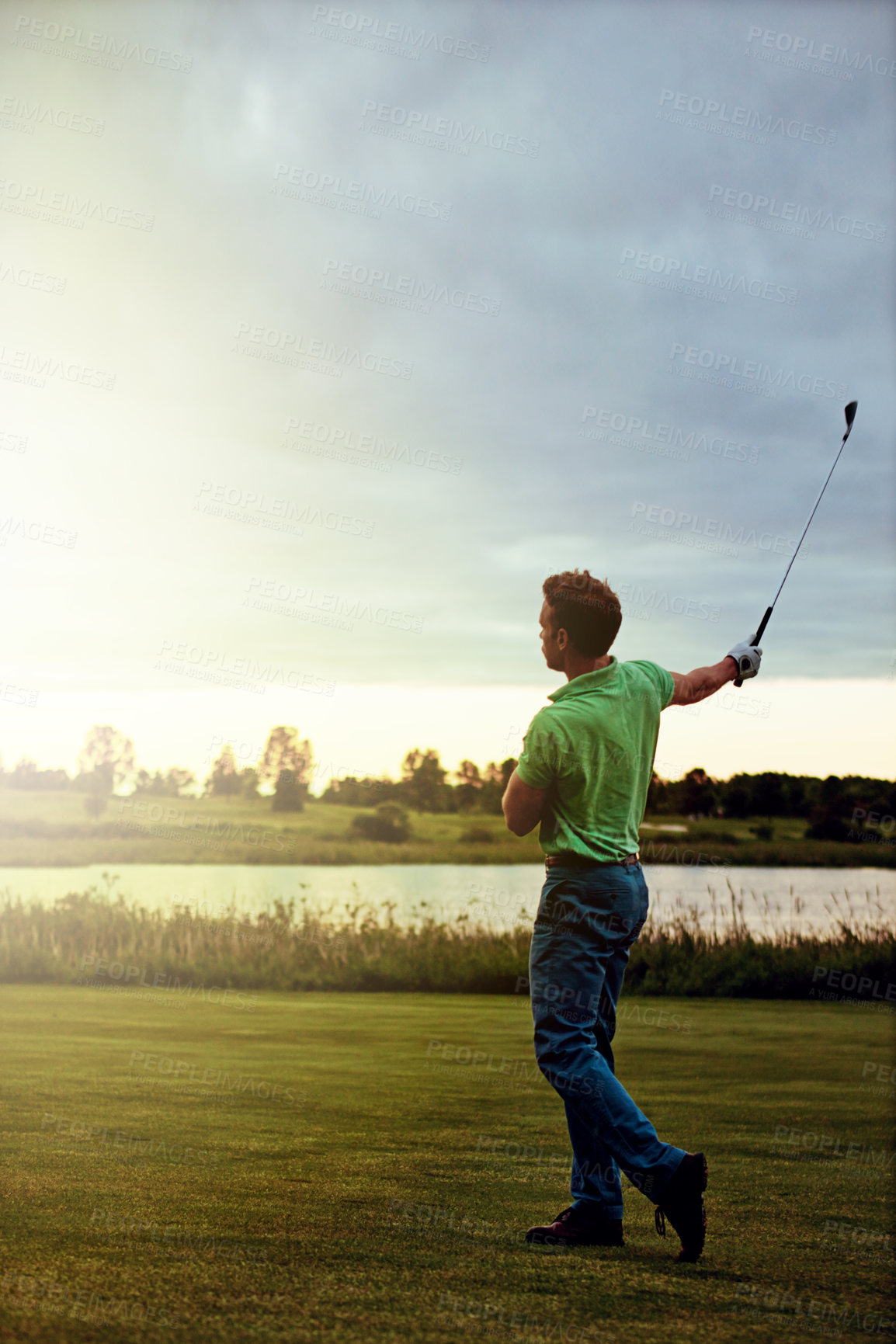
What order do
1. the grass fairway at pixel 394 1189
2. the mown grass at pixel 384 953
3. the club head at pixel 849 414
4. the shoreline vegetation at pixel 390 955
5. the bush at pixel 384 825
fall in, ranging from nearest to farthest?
the grass fairway at pixel 394 1189 → the club head at pixel 849 414 → the shoreline vegetation at pixel 390 955 → the mown grass at pixel 384 953 → the bush at pixel 384 825

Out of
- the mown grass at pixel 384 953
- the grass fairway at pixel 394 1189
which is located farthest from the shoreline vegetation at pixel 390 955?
the grass fairway at pixel 394 1189

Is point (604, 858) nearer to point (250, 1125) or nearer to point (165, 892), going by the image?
point (250, 1125)

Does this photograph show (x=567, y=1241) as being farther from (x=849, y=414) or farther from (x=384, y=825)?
(x=384, y=825)

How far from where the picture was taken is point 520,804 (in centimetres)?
308

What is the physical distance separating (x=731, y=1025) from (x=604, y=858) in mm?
→ 6562

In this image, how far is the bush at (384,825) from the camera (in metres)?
27.5

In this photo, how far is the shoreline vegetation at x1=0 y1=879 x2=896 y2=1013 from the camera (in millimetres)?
11164

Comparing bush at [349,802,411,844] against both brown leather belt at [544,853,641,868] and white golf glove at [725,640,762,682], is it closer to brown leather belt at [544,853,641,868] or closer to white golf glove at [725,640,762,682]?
white golf glove at [725,640,762,682]

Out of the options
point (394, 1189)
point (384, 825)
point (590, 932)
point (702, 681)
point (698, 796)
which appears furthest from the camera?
point (384, 825)

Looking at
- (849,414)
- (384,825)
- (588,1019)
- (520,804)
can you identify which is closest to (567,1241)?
(588,1019)

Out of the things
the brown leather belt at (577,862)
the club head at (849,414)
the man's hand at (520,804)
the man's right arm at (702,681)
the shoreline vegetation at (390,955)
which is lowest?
the shoreline vegetation at (390,955)

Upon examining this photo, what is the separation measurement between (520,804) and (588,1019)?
0.66m

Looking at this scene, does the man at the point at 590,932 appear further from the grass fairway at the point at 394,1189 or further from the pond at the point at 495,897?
the pond at the point at 495,897

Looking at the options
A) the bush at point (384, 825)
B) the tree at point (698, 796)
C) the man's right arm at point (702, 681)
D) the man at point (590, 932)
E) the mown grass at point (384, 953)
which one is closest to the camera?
the man at point (590, 932)
